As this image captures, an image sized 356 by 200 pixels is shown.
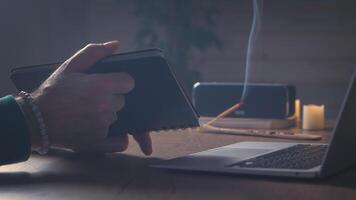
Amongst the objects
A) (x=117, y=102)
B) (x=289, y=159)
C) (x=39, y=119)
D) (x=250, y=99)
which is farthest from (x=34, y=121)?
(x=250, y=99)

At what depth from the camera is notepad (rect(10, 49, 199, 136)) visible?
923 millimetres

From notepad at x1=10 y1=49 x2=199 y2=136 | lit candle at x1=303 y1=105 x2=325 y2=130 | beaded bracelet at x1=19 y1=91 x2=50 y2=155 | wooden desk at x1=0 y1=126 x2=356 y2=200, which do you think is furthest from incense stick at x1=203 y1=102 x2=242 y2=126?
beaded bracelet at x1=19 y1=91 x2=50 y2=155

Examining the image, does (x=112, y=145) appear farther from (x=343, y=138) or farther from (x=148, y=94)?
(x=343, y=138)

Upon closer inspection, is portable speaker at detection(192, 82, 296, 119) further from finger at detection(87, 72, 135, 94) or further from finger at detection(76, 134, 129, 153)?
finger at detection(87, 72, 135, 94)

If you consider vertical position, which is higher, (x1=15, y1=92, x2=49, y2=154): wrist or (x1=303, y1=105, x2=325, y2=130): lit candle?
(x1=15, y1=92, x2=49, y2=154): wrist

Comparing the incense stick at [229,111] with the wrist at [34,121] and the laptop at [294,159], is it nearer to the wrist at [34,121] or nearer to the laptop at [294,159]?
the laptop at [294,159]

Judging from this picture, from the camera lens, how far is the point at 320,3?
3.01m

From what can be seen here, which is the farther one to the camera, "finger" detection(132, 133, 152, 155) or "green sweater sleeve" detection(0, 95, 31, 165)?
"finger" detection(132, 133, 152, 155)

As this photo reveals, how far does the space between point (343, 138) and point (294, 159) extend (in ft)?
0.35

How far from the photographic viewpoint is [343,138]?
2.49ft

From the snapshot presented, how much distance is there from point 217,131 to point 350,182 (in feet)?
2.52

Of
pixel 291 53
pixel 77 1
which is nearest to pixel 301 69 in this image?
pixel 291 53

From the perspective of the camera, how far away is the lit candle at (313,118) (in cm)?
166

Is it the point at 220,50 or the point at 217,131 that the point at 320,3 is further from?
the point at 217,131
